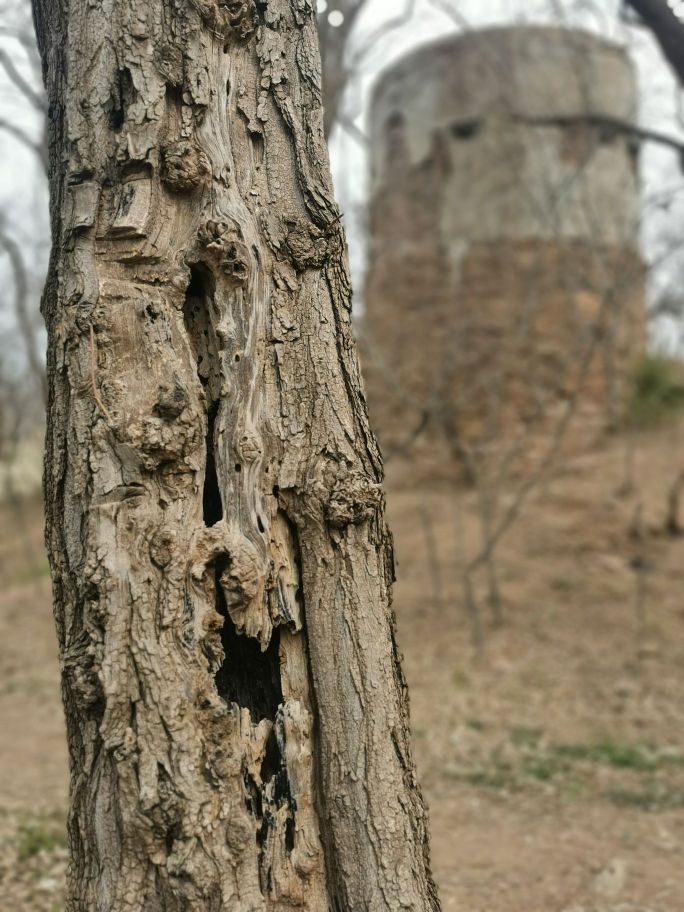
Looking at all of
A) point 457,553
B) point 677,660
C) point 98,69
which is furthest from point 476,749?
point 98,69

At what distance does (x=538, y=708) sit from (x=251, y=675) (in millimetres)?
4255

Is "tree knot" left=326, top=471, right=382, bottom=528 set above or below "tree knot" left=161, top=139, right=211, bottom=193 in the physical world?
below

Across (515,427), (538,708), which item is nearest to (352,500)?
(538,708)

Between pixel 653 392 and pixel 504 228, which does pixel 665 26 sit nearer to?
pixel 504 228

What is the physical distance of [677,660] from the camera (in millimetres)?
6734

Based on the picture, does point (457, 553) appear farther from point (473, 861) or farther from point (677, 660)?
point (473, 861)

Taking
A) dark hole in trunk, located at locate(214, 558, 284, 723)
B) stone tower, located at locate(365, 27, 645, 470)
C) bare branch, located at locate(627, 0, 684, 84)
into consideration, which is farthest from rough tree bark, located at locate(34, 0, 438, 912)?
stone tower, located at locate(365, 27, 645, 470)

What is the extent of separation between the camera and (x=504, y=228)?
1000 cm

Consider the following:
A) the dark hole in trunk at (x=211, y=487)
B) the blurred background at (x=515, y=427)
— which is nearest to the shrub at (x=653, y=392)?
the blurred background at (x=515, y=427)

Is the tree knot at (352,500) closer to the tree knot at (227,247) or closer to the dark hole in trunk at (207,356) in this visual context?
the dark hole in trunk at (207,356)

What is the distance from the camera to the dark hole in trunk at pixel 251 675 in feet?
7.55

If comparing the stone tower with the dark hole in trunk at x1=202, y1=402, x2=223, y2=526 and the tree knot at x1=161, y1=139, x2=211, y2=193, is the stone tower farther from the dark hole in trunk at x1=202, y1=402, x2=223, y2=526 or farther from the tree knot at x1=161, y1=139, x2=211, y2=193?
the tree knot at x1=161, y1=139, x2=211, y2=193

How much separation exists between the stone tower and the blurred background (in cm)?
3

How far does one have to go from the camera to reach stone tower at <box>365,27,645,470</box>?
9727 millimetres
